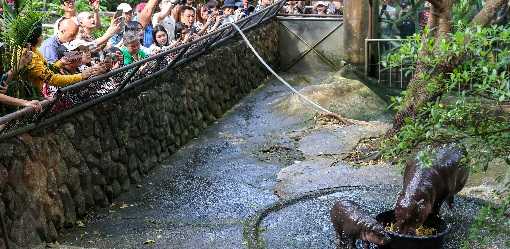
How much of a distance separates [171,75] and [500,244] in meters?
4.88

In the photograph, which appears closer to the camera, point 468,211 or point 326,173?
point 468,211

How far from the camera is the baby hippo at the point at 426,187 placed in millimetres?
5133

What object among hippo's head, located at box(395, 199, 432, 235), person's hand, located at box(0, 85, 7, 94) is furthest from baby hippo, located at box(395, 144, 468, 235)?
person's hand, located at box(0, 85, 7, 94)

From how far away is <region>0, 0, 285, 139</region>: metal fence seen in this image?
5402 millimetres

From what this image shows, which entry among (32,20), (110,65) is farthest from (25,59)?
(110,65)

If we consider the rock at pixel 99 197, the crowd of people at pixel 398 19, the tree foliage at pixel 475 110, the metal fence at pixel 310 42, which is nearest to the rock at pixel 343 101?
the crowd of people at pixel 398 19

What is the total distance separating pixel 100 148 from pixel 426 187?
3.26 metres

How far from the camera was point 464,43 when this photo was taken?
3.09 m

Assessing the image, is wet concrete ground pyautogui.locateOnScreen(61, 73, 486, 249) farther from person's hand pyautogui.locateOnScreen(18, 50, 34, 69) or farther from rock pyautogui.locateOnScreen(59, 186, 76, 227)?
person's hand pyautogui.locateOnScreen(18, 50, 34, 69)

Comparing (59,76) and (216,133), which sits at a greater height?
(59,76)

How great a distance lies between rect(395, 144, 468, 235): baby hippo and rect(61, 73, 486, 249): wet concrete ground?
1.45 ft

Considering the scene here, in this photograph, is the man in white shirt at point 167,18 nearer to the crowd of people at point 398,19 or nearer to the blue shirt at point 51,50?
the blue shirt at point 51,50

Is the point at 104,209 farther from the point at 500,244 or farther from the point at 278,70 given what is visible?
the point at 278,70

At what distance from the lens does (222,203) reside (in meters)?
6.77
